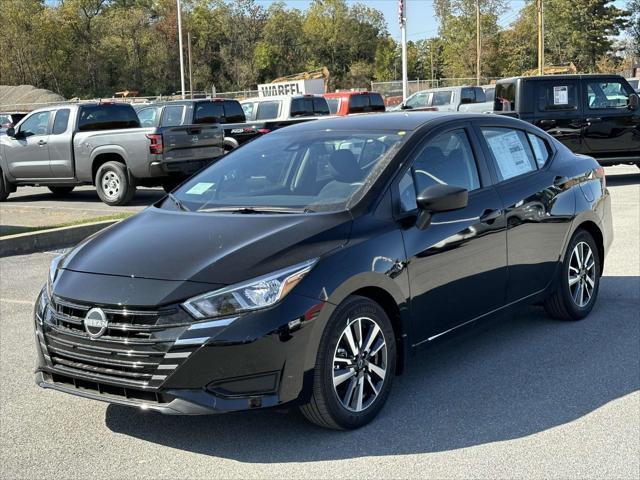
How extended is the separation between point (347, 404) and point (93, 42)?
3586 inches

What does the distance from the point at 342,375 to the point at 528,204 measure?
2257 mm

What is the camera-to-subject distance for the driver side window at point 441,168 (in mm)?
4805

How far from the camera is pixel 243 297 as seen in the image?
3842mm

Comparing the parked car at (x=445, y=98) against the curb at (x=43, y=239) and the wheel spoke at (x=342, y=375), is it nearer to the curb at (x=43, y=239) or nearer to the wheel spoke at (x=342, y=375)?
the curb at (x=43, y=239)

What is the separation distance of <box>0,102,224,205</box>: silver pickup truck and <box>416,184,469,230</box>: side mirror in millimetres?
10300

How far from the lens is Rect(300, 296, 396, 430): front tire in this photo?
4047mm

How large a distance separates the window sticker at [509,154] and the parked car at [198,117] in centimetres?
1309

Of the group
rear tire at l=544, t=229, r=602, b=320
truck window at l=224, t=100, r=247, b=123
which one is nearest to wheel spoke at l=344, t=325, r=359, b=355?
rear tire at l=544, t=229, r=602, b=320

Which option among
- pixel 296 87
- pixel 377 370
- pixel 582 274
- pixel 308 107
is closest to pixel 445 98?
pixel 308 107

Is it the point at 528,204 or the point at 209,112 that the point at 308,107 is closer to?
the point at 209,112

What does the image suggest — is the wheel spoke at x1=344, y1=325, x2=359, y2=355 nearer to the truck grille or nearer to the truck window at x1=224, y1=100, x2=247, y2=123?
the truck grille

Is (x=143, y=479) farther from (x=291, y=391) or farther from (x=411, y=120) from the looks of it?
(x=411, y=120)

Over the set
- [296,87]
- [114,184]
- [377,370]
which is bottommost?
[377,370]

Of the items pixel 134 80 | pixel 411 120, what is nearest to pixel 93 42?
pixel 134 80
